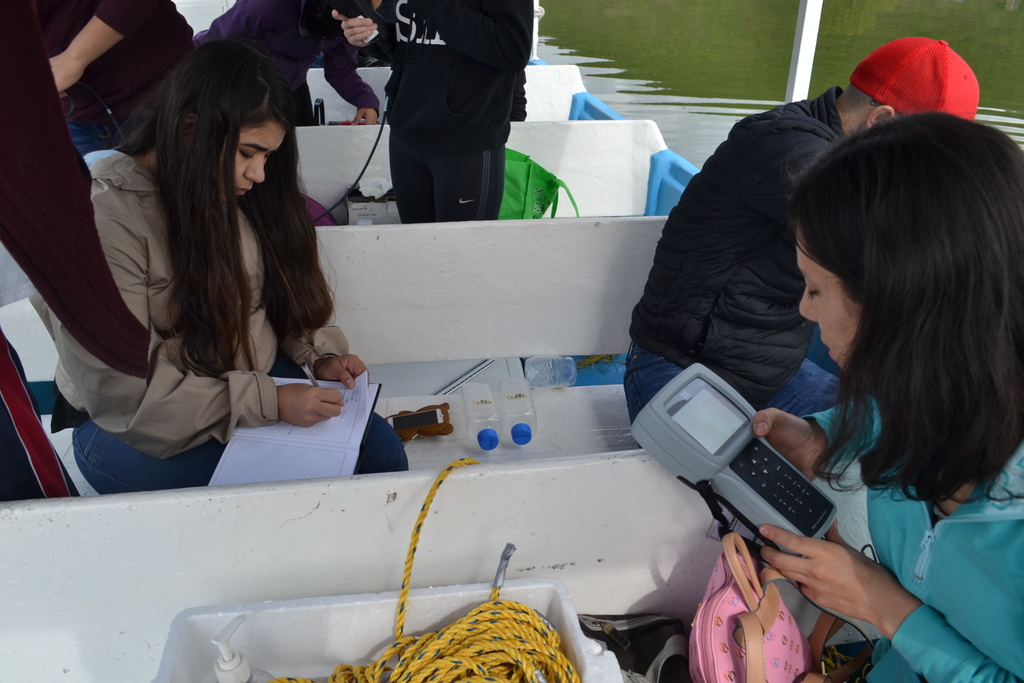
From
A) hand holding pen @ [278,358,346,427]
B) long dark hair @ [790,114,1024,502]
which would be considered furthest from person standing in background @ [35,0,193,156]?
long dark hair @ [790,114,1024,502]

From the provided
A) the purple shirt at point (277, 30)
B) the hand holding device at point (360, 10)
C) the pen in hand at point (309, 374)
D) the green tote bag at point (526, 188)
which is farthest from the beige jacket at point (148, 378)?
the green tote bag at point (526, 188)

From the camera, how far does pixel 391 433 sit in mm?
1572

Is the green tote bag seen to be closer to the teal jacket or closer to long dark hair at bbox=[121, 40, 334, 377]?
long dark hair at bbox=[121, 40, 334, 377]

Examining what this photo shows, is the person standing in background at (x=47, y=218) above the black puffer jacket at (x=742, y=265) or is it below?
above

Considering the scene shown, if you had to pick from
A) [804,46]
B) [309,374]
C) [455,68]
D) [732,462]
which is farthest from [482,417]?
[804,46]

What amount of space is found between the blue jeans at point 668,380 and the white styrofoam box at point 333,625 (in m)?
0.74

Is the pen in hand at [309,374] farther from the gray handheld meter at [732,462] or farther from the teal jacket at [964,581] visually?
the teal jacket at [964,581]

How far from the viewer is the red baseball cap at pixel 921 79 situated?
1.38 m

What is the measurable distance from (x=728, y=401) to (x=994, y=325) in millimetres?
473

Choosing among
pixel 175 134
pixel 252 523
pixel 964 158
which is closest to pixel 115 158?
pixel 175 134

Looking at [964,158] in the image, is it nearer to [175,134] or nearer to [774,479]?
[774,479]

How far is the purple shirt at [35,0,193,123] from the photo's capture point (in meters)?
1.77

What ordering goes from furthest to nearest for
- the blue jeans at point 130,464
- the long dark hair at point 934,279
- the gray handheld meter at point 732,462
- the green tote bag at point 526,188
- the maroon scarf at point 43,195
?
1. the green tote bag at point 526,188
2. the blue jeans at point 130,464
3. the gray handheld meter at point 732,462
4. the long dark hair at point 934,279
5. the maroon scarf at point 43,195

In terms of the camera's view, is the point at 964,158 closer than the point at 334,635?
Yes
